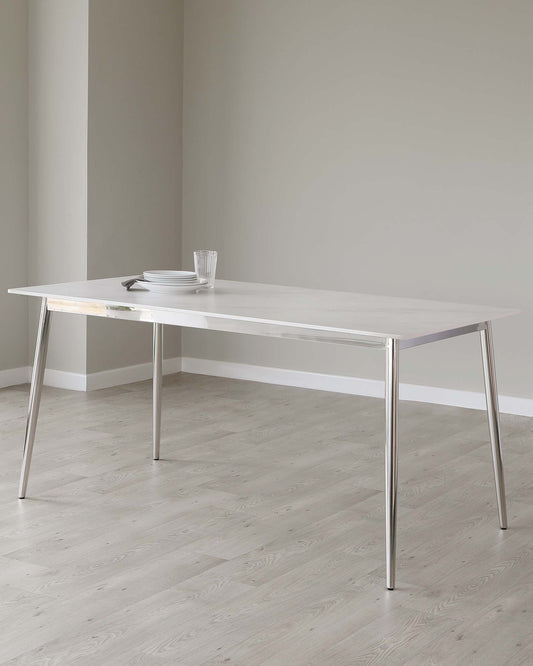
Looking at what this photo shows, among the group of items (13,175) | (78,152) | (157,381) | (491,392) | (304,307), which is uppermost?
(78,152)

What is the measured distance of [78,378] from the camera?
16.8 feet

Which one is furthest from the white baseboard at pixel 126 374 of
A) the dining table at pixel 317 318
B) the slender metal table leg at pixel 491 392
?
the slender metal table leg at pixel 491 392

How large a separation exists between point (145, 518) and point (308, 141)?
2629mm

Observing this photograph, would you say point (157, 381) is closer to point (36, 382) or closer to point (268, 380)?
point (36, 382)

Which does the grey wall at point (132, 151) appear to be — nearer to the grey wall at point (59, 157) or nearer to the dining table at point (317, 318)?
the grey wall at point (59, 157)

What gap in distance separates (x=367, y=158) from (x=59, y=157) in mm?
1533

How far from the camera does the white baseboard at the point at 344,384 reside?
4.82 m

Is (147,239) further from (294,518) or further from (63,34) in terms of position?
(294,518)

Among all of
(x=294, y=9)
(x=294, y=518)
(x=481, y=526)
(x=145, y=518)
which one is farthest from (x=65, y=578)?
(x=294, y=9)

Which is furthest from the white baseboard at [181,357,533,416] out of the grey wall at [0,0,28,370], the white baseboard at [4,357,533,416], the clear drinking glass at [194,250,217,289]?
the clear drinking glass at [194,250,217,289]

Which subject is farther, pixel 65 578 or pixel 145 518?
pixel 145 518

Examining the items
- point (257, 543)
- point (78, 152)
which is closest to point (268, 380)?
point (78, 152)

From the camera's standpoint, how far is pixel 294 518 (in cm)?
323

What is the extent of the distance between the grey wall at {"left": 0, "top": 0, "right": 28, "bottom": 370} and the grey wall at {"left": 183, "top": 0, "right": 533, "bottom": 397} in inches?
36.0
